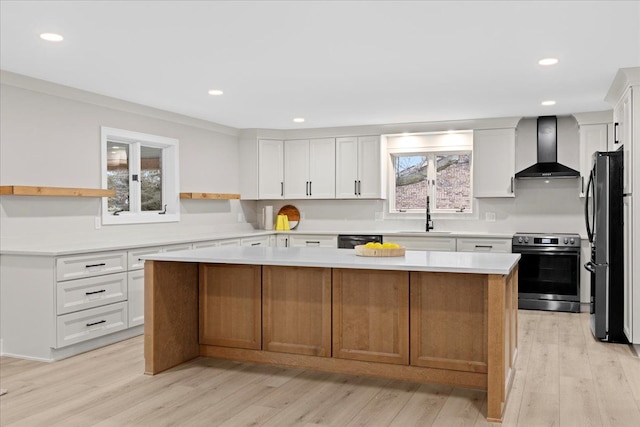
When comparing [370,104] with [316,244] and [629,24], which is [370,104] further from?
[629,24]

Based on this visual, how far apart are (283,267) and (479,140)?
3748 mm

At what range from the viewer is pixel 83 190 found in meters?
4.84

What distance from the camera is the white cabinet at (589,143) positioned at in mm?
6125

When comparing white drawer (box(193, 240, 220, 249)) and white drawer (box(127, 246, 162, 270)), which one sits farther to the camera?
white drawer (box(193, 240, 220, 249))

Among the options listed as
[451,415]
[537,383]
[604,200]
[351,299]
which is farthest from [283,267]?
[604,200]

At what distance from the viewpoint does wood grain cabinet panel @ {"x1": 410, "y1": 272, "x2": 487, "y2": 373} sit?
11.0 ft

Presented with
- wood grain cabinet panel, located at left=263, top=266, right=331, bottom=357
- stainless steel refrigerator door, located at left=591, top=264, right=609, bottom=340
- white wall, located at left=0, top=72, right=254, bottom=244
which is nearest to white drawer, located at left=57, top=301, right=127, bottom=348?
white wall, located at left=0, top=72, right=254, bottom=244

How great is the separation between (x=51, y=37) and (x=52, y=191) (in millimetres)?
1516

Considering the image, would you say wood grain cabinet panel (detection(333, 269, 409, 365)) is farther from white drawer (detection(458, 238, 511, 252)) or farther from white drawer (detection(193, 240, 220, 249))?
white drawer (detection(458, 238, 511, 252))

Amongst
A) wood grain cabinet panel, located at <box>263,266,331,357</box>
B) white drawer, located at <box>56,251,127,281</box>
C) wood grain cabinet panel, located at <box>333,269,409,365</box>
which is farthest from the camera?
white drawer, located at <box>56,251,127,281</box>

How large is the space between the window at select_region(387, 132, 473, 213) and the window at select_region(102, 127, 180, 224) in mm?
2861

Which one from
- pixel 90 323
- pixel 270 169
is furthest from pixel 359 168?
pixel 90 323

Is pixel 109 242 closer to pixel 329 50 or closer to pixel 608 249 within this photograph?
pixel 329 50

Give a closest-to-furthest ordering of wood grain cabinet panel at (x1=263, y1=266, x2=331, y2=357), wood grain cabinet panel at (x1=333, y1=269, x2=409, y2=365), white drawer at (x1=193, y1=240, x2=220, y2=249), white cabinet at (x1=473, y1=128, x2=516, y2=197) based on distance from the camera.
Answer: wood grain cabinet panel at (x1=333, y1=269, x2=409, y2=365) → wood grain cabinet panel at (x1=263, y1=266, x2=331, y2=357) → white drawer at (x1=193, y1=240, x2=220, y2=249) → white cabinet at (x1=473, y1=128, x2=516, y2=197)
